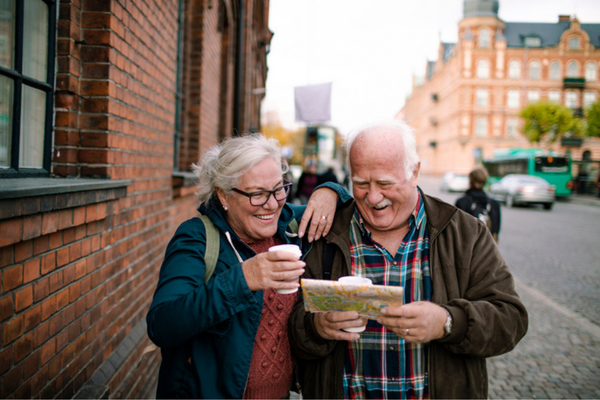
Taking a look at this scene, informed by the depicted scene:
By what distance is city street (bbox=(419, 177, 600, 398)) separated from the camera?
354 centimetres

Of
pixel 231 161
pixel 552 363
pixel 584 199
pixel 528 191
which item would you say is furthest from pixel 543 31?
pixel 231 161

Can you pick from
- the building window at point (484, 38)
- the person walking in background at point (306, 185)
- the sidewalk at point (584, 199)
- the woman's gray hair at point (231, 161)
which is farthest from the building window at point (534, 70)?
the woman's gray hair at point (231, 161)

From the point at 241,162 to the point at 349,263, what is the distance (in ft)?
2.20

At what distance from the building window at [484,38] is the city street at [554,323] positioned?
4400 centimetres

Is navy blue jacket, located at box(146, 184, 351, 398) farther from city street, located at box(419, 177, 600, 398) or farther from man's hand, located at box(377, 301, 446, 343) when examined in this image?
city street, located at box(419, 177, 600, 398)

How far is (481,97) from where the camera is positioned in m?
48.7

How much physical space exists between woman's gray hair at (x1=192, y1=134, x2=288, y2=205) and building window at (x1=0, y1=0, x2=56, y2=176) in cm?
85

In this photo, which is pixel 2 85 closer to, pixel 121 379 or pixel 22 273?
pixel 22 273

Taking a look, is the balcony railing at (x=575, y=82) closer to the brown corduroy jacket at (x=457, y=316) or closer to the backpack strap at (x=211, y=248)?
the brown corduroy jacket at (x=457, y=316)

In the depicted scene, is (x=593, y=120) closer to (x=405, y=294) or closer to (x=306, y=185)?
(x=306, y=185)

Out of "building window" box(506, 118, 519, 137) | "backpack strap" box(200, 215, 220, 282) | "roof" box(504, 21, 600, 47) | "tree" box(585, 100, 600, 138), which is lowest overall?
"backpack strap" box(200, 215, 220, 282)

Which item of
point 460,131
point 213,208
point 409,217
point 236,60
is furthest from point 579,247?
point 460,131

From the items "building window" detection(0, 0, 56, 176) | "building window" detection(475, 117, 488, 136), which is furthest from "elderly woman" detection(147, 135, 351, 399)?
"building window" detection(475, 117, 488, 136)

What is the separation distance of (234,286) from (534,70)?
5674 centimetres
